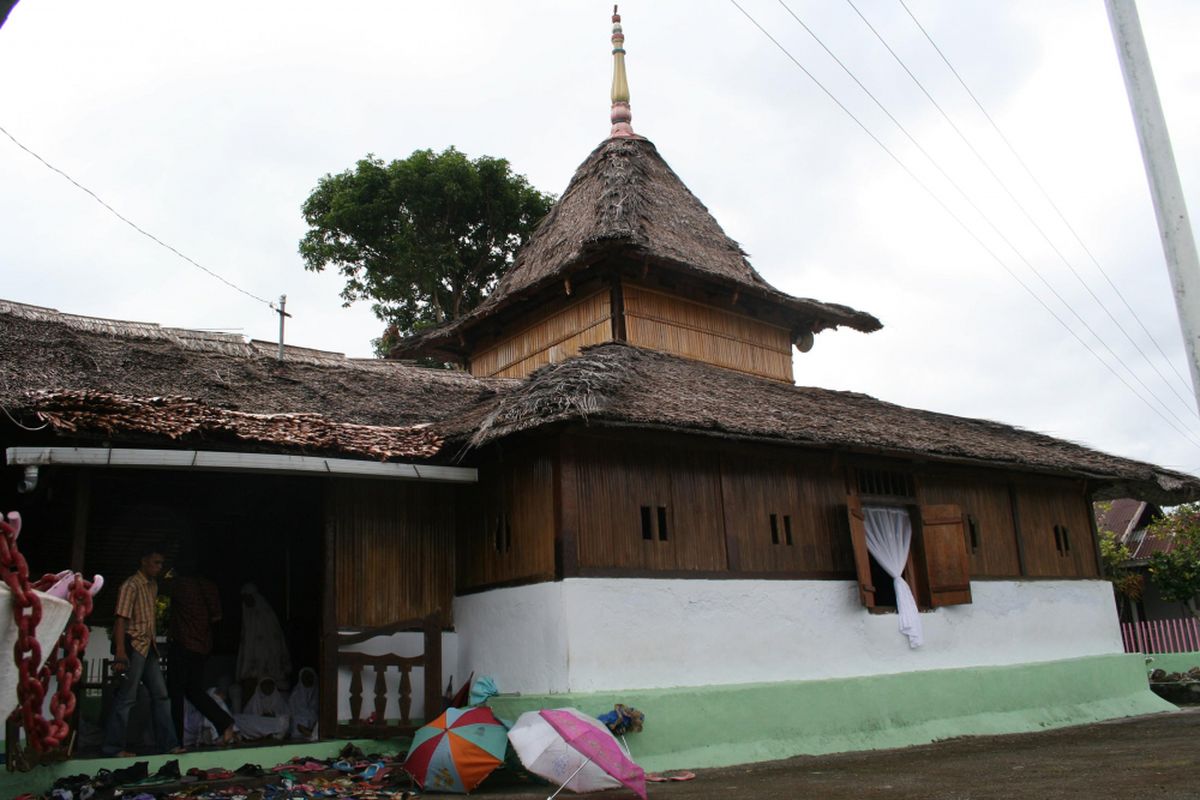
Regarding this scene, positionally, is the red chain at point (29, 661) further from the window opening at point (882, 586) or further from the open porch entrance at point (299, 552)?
the window opening at point (882, 586)

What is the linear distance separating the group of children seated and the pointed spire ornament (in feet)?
33.0

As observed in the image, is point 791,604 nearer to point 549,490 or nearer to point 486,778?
point 549,490

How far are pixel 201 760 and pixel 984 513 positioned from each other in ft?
31.7

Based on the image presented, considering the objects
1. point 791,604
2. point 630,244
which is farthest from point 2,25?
point 630,244

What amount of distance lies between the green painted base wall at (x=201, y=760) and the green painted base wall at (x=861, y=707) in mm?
1355

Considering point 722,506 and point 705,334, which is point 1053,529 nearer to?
point 705,334

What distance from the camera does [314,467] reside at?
8.44m

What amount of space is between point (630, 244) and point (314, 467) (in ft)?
17.9

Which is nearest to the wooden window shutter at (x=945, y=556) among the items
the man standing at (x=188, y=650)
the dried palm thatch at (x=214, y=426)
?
the dried palm thatch at (x=214, y=426)

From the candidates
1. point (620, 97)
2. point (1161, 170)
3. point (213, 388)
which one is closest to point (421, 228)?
point (620, 97)

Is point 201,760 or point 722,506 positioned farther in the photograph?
point 722,506

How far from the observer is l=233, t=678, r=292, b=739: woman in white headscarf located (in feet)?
30.3

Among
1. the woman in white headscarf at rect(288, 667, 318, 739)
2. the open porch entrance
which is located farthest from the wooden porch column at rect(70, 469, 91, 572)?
the woman in white headscarf at rect(288, 667, 318, 739)

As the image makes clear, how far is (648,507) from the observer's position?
31.3 ft
